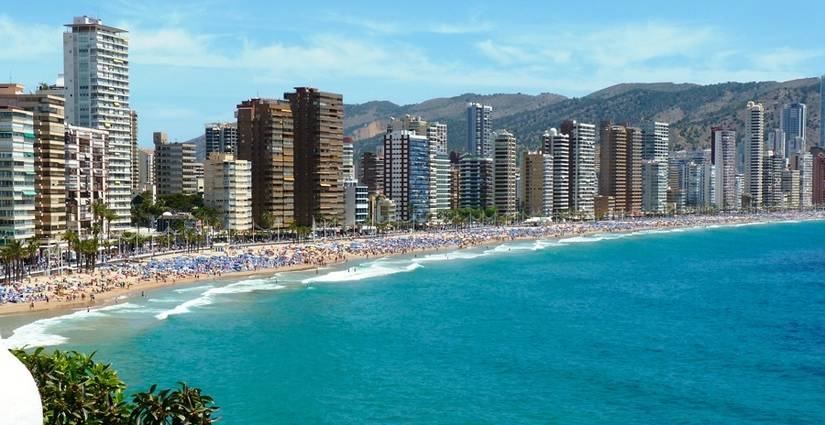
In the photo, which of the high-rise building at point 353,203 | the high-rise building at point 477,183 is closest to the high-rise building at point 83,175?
the high-rise building at point 353,203

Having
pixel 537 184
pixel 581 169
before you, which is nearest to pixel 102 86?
pixel 537 184

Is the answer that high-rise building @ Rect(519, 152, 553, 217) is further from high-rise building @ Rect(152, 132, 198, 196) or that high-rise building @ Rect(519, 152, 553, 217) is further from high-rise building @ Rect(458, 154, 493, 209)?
high-rise building @ Rect(152, 132, 198, 196)

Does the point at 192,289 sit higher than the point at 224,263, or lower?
lower

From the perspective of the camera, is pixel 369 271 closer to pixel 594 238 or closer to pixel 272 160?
pixel 272 160

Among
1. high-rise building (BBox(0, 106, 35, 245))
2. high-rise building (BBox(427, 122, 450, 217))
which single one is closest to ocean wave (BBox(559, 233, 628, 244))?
high-rise building (BBox(427, 122, 450, 217))

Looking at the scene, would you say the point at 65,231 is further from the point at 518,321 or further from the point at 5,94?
the point at 518,321

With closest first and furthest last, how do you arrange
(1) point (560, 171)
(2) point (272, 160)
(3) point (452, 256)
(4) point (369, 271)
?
(4) point (369, 271)
(3) point (452, 256)
(2) point (272, 160)
(1) point (560, 171)
